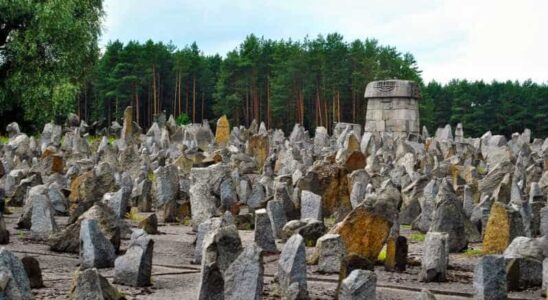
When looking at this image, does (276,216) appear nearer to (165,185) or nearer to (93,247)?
(93,247)

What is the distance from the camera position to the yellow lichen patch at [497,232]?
22.4 ft

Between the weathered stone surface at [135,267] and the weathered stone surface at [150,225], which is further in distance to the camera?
the weathered stone surface at [150,225]

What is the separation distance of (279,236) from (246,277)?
318 centimetres

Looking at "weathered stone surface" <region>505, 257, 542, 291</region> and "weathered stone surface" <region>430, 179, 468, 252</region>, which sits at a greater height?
"weathered stone surface" <region>430, 179, 468, 252</region>

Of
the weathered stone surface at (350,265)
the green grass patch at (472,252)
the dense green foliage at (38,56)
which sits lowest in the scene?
the green grass patch at (472,252)

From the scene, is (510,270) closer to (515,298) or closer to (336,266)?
(515,298)

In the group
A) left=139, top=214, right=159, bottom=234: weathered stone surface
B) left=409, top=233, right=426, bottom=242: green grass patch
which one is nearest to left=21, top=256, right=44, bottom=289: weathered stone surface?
left=139, top=214, right=159, bottom=234: weathered stone surface

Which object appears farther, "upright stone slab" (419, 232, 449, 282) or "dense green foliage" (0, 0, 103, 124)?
"dense green foliage" (0, 0, 103, 124)

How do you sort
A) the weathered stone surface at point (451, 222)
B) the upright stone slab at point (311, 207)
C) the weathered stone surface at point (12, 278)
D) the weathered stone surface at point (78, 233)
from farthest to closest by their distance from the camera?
the upright stone slab at point (311, 207), the weathered stone surface at point (451, 222), the weathered stone surface at point (78, 233), the weathered stone surface at point (12, 278)

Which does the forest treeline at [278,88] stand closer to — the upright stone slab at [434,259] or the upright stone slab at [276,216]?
the upright stone slab at [276,216]

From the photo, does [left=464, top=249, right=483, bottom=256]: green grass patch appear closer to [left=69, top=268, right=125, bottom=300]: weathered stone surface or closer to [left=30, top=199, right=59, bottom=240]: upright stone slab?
[left=30, top=199, right=59, bottom=240]: upright stone slab

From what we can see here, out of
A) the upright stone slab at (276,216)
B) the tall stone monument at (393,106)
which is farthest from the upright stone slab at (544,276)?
the tall stone monument at (393,106)

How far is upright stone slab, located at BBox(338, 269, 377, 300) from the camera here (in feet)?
14.3

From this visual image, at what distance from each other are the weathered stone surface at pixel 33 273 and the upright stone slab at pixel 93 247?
76cm
